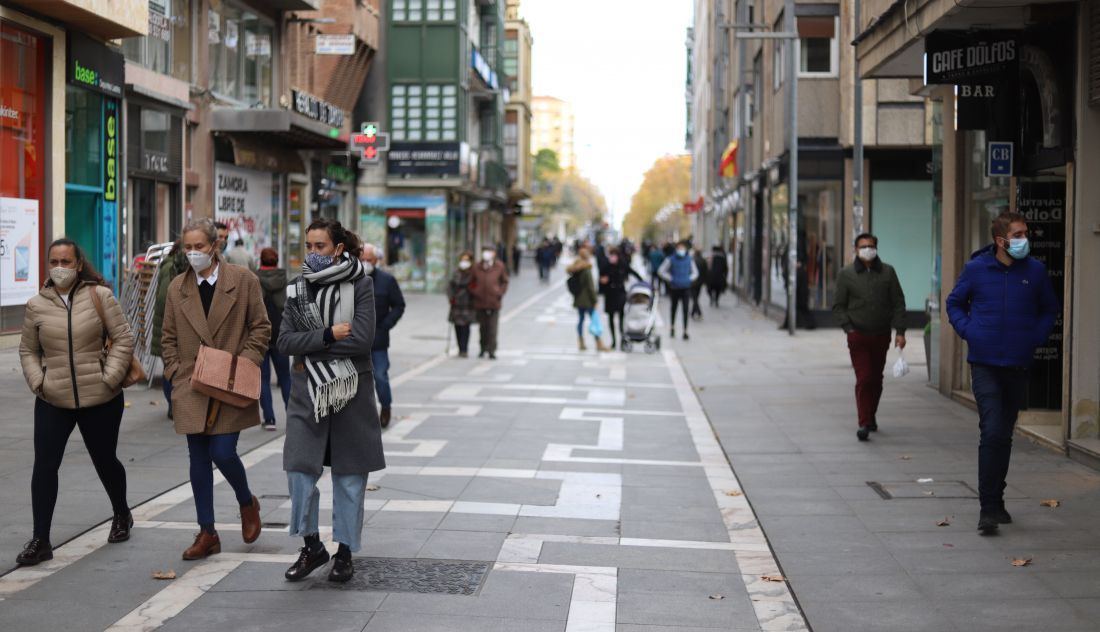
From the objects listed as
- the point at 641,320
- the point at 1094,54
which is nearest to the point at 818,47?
the point at 641,320

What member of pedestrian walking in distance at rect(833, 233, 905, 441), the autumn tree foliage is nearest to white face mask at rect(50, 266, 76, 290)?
pedestrian walking in distance at rect(833, 233, 905, 441)

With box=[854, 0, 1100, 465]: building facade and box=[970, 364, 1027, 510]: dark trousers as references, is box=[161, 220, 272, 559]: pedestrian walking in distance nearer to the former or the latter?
box=[970, 364, 1027, 510]: dark trousers

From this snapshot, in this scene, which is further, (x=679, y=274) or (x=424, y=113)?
(x=424, y=113)

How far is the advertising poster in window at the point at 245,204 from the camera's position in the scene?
24.7 metres

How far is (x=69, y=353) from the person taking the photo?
695 centimetres

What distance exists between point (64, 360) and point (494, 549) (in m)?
2.51

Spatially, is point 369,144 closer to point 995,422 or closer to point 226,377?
point 226,377

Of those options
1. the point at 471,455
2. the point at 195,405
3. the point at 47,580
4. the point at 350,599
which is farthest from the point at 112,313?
the point at 471,455

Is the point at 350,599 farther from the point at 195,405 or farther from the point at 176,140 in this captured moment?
the point at 176,140

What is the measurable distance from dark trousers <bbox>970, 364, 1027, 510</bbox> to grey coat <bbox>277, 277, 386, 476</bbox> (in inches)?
142

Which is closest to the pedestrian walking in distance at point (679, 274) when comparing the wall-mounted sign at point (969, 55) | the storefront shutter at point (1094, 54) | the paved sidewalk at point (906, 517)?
the paved sidewalk at point (906, 517)

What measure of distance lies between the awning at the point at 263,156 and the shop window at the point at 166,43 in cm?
240

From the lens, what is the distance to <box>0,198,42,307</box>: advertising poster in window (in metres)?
14.8

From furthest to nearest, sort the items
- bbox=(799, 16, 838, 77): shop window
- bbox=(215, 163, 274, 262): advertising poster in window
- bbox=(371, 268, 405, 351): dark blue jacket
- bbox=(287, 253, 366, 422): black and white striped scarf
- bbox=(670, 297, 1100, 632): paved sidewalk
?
1. bbox=(799, 16, 838, 77): shop window
2. bbox=(215, 163, 274, 262): advertising poster in window
3. bbox=(371, 268, 405, 351): dark blue jacket
4. bbox=(287, 253, 366, 422): black and white striped scarf
5. bbox=(670, 297, 1100, 632): paved sidewalk
